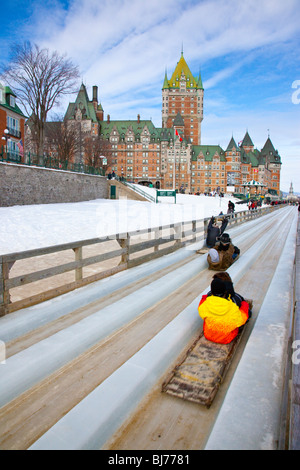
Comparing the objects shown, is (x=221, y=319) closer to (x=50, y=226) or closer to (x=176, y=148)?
(x=50, y=226)

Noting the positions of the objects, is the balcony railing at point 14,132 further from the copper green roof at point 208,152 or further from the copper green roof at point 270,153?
the copper green roof at point 270,153

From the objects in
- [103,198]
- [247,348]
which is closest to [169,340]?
[247,348]

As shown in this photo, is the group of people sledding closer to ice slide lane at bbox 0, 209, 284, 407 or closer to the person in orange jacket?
the person in orange jacket

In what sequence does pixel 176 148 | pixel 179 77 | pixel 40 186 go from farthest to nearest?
pixel 179 77
pixel 176 148
pixel 40 186

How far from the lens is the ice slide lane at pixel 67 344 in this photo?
360cm

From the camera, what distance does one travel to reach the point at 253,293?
6.92m

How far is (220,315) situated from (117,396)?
1822 mm

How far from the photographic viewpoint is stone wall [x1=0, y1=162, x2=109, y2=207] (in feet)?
75.1

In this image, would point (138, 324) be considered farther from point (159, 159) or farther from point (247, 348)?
point (159, 159)

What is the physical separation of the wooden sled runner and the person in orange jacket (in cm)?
12

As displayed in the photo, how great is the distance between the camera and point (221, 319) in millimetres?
4406

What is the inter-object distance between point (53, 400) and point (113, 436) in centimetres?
82

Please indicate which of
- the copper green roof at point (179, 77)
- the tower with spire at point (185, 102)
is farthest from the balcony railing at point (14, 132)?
the copper green roof at point (179, 77)

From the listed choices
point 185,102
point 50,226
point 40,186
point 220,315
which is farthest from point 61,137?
point 185,102
